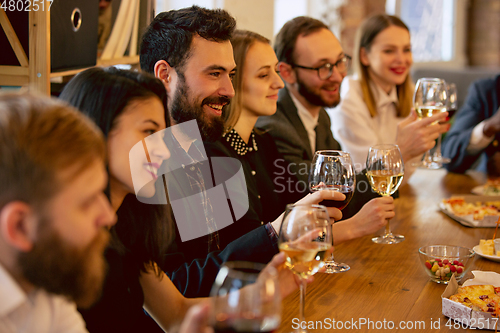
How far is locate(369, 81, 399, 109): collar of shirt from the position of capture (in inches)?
107

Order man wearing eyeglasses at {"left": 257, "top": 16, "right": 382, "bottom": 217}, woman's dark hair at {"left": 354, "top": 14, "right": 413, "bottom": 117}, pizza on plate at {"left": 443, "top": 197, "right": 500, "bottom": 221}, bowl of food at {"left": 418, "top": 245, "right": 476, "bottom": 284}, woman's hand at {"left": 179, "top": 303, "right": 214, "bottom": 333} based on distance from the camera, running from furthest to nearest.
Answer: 1. woman's dark hair at {"left": 354, "top": 14, "right": 413, "bottom": 117}
2. man wearing eyeglasses at {"left": 257, "top": 16, "right": 382, "bottom": 217}
3. pizza on plate at {"left": 443, "top": 197, "right": 500, "bottom": 221}
4. bowl of food at {"left": 418, "top": 245, "right": 476, "bottom": 284}
5. woman's hand at {"left": 179, "top": 303, "right": 214, "bottom": 333}

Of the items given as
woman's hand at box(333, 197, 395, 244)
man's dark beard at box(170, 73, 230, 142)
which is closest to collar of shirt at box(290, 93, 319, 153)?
man's dark beard at box(170, 73, 230, 142)

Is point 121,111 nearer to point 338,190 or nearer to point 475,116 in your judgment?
point 338,190

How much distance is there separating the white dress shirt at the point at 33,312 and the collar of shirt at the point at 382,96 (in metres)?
2.32

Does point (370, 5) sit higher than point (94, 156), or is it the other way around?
point (370, 5)

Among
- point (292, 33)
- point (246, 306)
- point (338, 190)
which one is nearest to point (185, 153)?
point (338, 190)

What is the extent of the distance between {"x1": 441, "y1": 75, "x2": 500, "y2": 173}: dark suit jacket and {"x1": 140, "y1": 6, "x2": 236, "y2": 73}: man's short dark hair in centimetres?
160

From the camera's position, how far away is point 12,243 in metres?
0.56

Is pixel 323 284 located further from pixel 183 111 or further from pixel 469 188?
pixel 469 188

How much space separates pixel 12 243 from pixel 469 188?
1984 mm

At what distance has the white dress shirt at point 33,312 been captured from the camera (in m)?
0.59

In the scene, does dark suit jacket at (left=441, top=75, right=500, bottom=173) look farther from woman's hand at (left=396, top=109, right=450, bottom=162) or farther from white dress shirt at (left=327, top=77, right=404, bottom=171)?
woman's hand at (left=396, top=109, right=450, bottom=162)

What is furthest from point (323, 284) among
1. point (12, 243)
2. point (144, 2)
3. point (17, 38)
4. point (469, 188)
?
point (144, 2)

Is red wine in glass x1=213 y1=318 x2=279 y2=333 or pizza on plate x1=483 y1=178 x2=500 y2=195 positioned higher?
red wine in glass x1=213 y1=318 x2=279 y2=333
